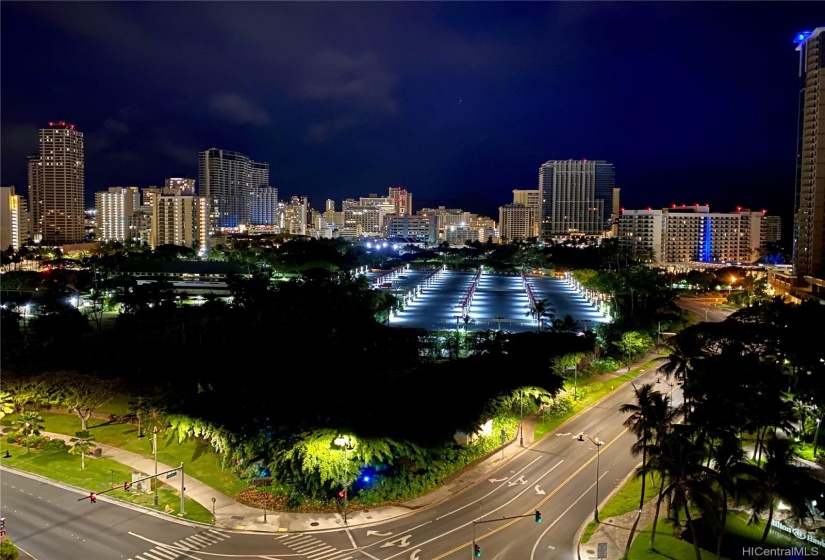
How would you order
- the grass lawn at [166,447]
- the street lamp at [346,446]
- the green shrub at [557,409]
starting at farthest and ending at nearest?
1. the green shrub at [557,409]
2. the grass lawn at [166,447]
3. the street lamp at [346,446]

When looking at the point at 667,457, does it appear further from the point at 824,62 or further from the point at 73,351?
A: the point at 824,62

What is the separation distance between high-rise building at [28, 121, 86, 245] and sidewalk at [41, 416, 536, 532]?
590 ft

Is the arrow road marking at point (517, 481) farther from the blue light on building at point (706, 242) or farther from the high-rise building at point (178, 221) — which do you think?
the high-rise building at point (178, 221)

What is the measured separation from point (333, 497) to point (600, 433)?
Result: 13.8 metres

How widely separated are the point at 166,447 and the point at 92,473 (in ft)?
11.5

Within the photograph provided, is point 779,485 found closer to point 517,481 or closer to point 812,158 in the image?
point 517,481

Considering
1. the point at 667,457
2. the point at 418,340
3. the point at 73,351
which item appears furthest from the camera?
the point at 418,340

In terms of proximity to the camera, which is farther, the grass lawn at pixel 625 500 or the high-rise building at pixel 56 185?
the high-rise building at pixel 56 185

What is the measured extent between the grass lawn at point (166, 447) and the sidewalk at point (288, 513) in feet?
1.59

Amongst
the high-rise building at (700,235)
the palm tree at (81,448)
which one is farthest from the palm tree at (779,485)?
the high-rise building at (700,235)

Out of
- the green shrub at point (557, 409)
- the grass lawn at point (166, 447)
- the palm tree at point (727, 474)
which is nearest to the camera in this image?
the palm tree at point (727, 474)

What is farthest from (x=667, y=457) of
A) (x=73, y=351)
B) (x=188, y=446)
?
(x=73, y=351)

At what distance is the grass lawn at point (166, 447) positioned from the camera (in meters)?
24.9

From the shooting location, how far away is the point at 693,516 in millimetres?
22156
